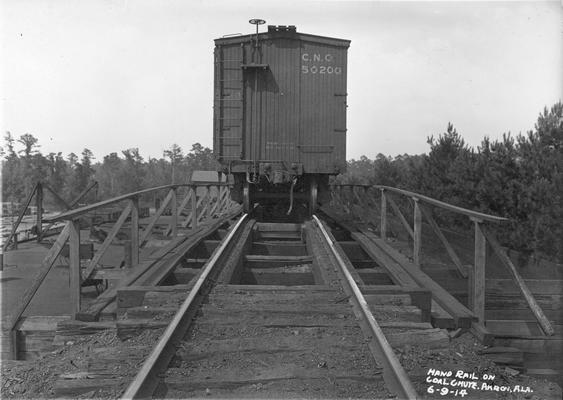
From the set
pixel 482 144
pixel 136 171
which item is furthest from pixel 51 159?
pixel 482 144

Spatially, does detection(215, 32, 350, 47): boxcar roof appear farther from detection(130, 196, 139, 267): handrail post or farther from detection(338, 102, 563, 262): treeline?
detection(338, 102, 563, 262): treeline

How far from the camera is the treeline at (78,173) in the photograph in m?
44.1

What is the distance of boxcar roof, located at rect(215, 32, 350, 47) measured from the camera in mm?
10250

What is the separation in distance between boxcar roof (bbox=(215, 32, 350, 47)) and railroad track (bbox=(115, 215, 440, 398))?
6.29 m

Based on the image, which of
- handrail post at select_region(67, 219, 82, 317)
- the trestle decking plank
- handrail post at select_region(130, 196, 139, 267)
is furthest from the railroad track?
handrail post at select_region(130, 196, 139, 267)

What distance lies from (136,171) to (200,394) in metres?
77.0

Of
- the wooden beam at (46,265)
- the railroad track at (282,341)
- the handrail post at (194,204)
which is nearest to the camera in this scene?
the railroad track at (282,341)

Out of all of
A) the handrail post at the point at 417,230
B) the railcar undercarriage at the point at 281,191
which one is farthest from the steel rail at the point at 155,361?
the railcar undercarriage at the point at 281,191

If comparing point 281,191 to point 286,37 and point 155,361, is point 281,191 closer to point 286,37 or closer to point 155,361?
point 286,37

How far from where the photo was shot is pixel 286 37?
33.7ft

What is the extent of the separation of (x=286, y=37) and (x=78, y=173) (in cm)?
5027

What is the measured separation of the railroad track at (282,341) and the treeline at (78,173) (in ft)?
48.9

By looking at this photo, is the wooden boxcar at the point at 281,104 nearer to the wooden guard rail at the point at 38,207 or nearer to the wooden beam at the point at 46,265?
the wooden guard rail at the point at 38,207

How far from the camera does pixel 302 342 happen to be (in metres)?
3.57
